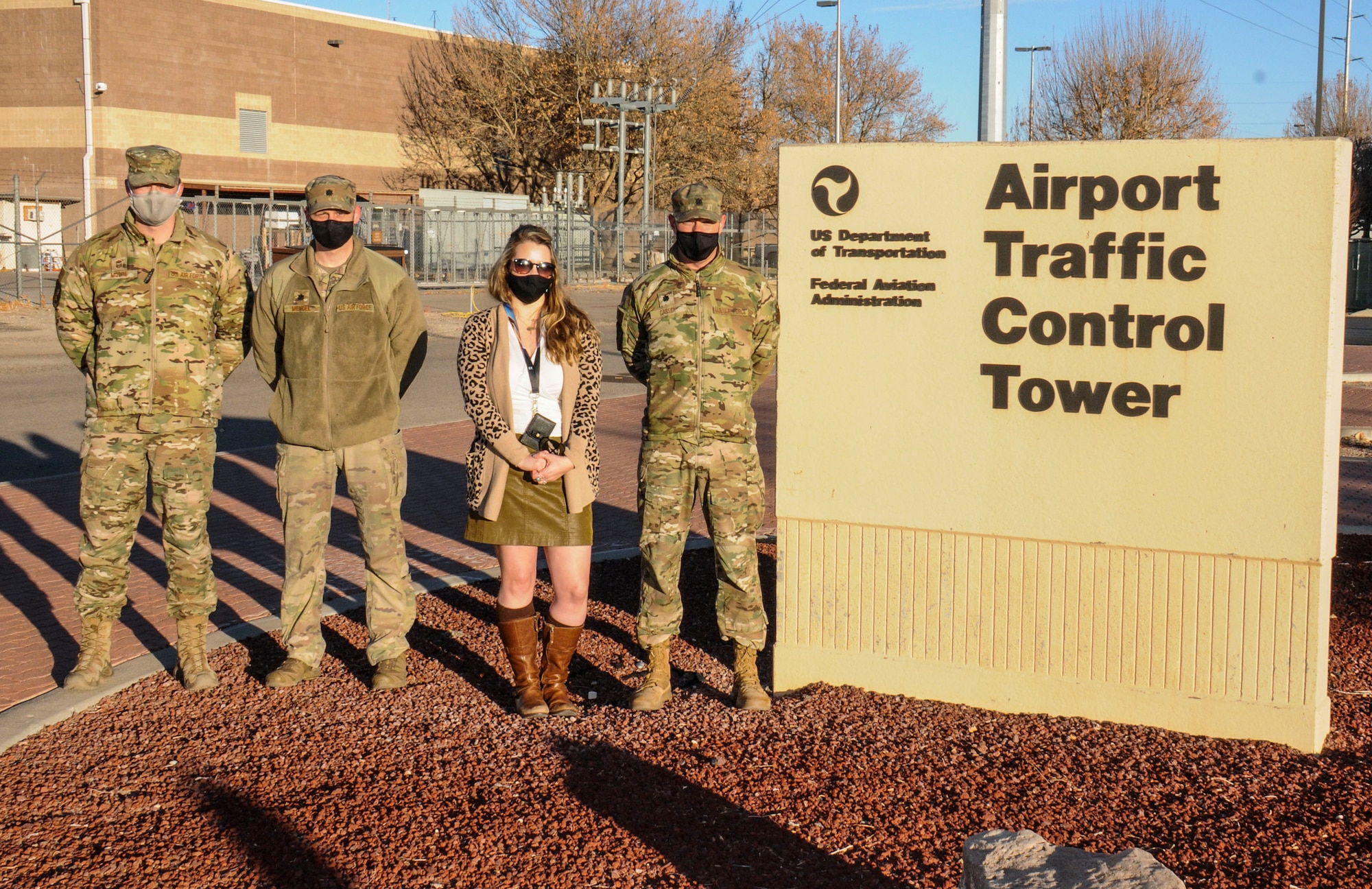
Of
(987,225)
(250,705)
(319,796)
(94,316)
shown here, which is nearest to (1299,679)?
(987,225)

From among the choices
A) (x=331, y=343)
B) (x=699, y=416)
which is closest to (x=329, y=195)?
(x=331, y=343)

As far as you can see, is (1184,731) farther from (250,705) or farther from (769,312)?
(250,705)

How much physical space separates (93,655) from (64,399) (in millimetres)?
10098

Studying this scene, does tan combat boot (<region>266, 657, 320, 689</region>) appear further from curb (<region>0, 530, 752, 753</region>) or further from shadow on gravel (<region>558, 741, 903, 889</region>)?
shadow on gravel (<region>558, 741, 903, 889</region>)

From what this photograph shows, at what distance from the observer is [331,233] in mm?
4953

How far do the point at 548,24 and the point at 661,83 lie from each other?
5.02 metres

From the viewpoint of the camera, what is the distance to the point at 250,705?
16.1 ft

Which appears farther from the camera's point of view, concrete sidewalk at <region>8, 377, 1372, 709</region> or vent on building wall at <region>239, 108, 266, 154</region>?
vent on building wall at <region>239, 108, 266, 154</region>

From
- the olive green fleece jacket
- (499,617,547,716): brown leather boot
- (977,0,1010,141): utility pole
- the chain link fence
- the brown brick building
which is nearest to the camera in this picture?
(499,617,547,716): brown leather boot

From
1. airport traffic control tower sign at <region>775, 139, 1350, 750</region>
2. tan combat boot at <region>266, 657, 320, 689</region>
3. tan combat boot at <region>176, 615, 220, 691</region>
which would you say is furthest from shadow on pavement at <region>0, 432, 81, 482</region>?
airport traffic control tower sign at <region>775, 139, 1350, 750</region>

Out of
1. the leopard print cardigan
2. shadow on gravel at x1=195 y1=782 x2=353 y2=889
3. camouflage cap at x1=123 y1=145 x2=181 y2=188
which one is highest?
camouflage cap at x1=123 y1=145 x2=181 y2=188

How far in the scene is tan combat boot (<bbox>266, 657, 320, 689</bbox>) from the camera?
509 cm

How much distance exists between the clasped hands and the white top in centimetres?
11

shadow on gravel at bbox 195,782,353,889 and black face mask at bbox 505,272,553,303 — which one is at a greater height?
black face mask at bbox 505,272,553,303
